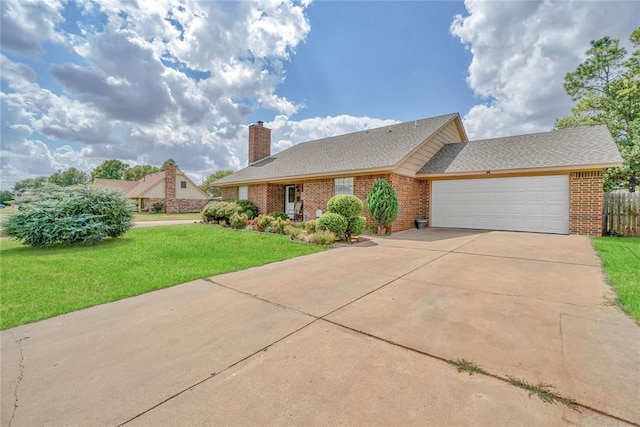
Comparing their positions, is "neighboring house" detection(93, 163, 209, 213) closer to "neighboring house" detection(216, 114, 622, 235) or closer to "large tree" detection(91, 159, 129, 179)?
"neighboring house" detection(216, 114, 622, 235)

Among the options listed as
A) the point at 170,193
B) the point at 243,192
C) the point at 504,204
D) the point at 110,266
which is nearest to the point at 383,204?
the point at 504,204

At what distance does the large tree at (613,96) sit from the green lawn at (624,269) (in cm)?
997

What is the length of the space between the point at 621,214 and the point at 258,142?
19428 millimetres

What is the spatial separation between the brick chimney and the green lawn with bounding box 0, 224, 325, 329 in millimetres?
11738

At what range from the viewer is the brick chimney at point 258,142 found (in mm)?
20188

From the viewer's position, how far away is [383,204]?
10.2m

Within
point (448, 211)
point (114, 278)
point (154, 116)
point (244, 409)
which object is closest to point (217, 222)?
point (154, 116)

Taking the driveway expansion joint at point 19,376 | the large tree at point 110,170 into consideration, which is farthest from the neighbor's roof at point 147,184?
the large tree at point 110,170

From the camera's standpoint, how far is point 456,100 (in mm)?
15484

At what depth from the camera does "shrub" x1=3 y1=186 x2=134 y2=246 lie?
8.41 meters

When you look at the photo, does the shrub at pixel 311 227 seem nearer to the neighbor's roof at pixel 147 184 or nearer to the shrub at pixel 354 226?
the shrub at pixel 354 226

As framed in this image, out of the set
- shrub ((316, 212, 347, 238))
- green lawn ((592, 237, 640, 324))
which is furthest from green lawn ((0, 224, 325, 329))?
green lawn ((592, 237, 640, 324))

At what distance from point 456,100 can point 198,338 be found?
1744 centimetres

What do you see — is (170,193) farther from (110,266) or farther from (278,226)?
(110,266)
